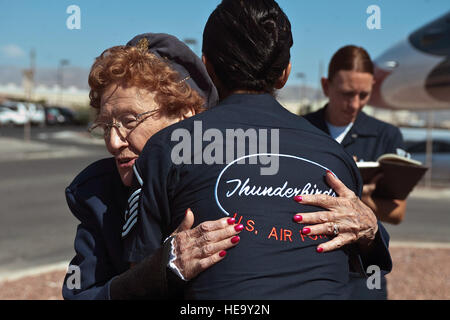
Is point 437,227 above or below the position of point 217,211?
below

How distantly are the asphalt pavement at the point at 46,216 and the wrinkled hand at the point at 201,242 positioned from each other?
466 centimetres

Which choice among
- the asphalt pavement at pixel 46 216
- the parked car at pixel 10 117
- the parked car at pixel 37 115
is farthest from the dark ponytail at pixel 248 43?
the parked car at pixel 37 115

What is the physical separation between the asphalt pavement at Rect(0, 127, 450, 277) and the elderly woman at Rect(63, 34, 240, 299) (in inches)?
168

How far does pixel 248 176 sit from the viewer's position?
135 cm

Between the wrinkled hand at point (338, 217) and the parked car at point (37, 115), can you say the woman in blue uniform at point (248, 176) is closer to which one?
the wrinkled hand at point (338, 217)

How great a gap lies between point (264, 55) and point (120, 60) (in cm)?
52

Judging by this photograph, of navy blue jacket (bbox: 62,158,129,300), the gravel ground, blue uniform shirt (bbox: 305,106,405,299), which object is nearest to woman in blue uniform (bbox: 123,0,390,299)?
navy blue jacket (bbox: 62,158,129,300)

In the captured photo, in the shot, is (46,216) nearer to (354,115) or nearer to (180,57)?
(354,115)

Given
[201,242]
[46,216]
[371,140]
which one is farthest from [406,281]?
[46,216]

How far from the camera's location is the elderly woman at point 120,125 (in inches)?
64.0

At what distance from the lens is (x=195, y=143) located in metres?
1.38

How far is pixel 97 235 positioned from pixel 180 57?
26.8 inches
